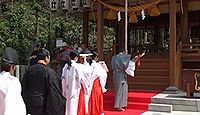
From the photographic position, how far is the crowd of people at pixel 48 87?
3.54 metres

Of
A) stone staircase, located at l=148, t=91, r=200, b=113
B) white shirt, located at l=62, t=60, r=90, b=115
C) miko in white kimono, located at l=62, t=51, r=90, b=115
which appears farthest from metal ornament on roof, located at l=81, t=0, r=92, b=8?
white shirt, located at l=62, t=60, r=90, b=115

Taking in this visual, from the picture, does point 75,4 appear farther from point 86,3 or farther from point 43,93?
point 43,93

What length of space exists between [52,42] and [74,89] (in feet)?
43.1

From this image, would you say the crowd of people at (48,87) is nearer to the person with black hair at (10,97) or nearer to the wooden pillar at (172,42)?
the person with black hair at (10,97)

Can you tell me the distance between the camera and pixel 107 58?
45.6ft

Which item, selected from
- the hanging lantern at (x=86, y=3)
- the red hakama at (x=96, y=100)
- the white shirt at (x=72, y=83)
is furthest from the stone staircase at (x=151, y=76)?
the white shirt at (x=72, y=83)

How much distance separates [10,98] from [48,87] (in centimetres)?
98

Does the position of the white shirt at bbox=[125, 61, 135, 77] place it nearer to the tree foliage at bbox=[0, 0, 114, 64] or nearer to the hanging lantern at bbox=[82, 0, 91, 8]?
the hanging lantern at bbox=[82, 0, 91, 8]

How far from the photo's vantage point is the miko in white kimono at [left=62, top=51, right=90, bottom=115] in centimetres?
683

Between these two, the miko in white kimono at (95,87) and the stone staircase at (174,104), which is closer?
the miko in white kimono at (95,87)

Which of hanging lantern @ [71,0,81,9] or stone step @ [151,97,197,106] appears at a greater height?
hanging lantern @ [71,0,81,9]

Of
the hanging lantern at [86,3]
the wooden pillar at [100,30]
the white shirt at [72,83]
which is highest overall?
the hanging lantern at [86,3]

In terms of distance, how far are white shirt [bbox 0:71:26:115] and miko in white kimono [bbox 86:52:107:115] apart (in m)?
4.31

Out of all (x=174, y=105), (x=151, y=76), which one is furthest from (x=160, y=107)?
(x=151, y=76)
